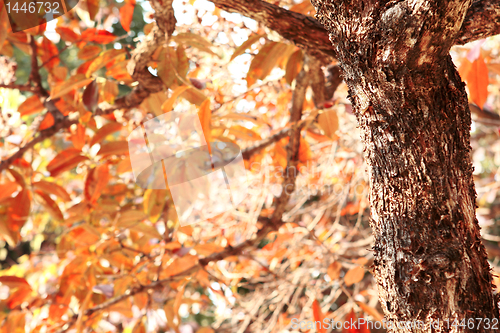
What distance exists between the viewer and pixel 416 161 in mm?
358

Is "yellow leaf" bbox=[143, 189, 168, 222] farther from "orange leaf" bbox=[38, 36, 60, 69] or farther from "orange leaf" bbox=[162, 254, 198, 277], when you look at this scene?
"orange leaf" bbox=[38, 36, 60, 69]

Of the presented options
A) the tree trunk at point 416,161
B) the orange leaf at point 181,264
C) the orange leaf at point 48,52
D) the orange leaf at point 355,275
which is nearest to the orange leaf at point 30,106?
the orange leaf at point 48,52

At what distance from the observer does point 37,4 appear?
0.74m

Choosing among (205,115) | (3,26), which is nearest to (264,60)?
(205,115)

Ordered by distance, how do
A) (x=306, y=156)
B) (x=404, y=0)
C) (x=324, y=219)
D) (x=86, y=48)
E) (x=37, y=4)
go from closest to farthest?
(x=404, y=0), (x=37, y=4), (x=86, y=48), (x=306, y=156), (x=324, y=219)

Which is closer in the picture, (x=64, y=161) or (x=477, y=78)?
(x=477, y=78)

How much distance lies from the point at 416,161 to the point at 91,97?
2.17ft

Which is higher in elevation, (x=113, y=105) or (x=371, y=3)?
(x=371, y=3)

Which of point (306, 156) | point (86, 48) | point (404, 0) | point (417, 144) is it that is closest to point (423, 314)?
point (417, 144)

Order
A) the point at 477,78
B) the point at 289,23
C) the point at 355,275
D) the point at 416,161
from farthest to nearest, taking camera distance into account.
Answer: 1. the point at 355,275
2. the point at 477,78
3. the point at 289,23
4. the point at 416,161

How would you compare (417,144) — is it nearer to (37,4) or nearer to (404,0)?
(404,0)

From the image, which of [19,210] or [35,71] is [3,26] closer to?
[35,71]

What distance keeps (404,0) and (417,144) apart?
0.14 metres

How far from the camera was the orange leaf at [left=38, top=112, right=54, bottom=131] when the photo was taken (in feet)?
2.87
